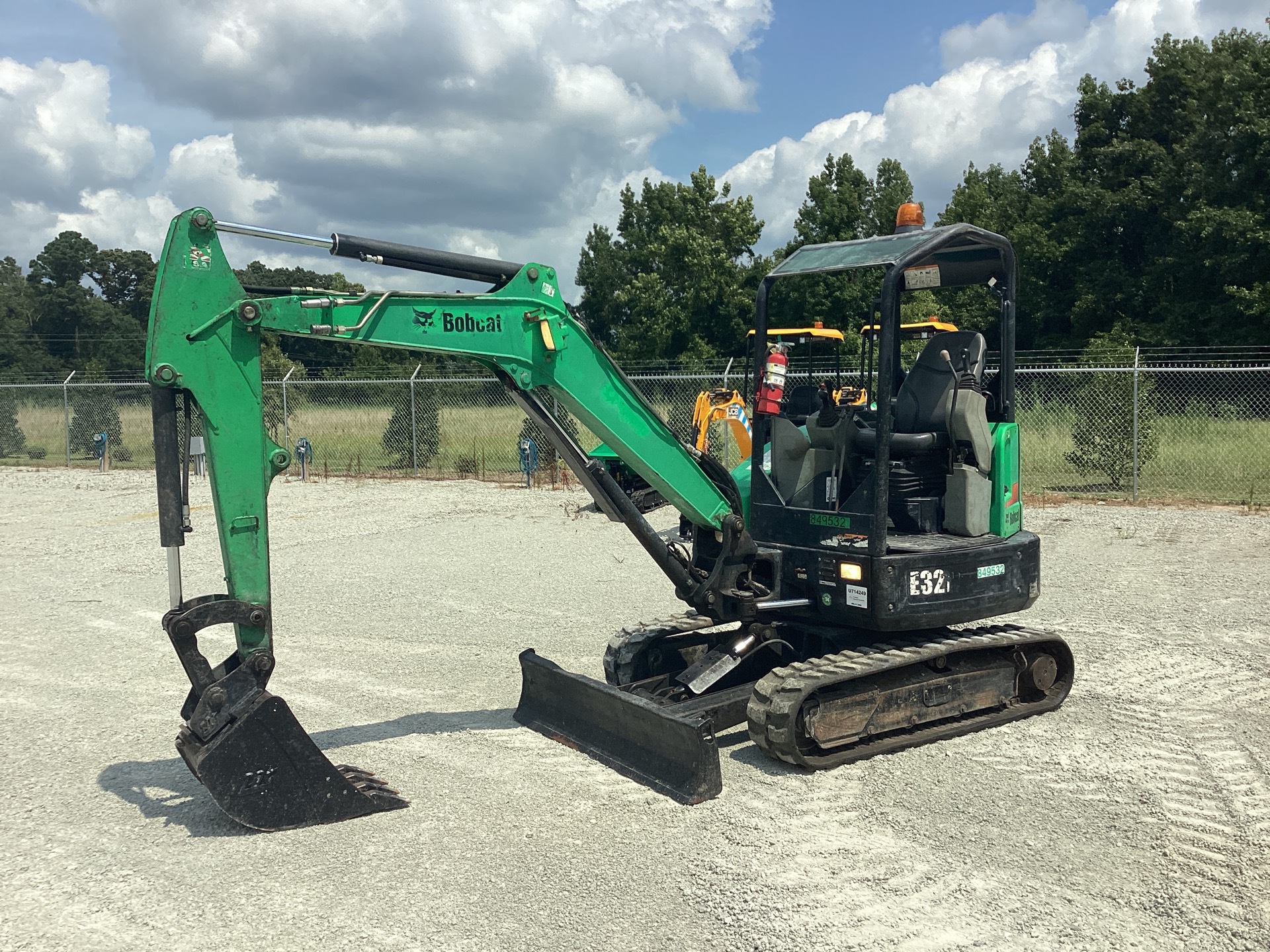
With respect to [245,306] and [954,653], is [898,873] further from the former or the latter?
[245,306]

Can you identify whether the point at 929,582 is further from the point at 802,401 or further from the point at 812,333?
the point at 812,333

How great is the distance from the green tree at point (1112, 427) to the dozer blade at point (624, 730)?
13060 millimetres

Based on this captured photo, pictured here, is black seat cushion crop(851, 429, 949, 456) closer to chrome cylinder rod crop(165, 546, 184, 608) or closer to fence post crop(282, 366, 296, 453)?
chrome cylinder rod crop(165, 546, 184, 608)

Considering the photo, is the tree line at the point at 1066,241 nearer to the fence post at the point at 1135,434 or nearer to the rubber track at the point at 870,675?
the fence post at the point at 1135,434

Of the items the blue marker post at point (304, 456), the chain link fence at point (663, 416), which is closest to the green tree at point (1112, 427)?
the chain link fence at point (663, 416)

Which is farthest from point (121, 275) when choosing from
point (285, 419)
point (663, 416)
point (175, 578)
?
point (175, 578)

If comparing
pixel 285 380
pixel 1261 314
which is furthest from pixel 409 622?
pixel 1261 314

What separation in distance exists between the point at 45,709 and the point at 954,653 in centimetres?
579

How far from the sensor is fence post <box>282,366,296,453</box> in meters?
21.4

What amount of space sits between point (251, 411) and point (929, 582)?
374 cm

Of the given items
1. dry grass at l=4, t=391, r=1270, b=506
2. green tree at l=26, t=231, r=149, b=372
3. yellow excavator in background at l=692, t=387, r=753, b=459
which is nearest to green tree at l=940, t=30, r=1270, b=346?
dry grass at l=4, t=391, r=1270, b=506

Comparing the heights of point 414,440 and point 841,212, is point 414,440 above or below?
below

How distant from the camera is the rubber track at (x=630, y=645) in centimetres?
671

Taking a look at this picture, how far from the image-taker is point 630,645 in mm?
6719
